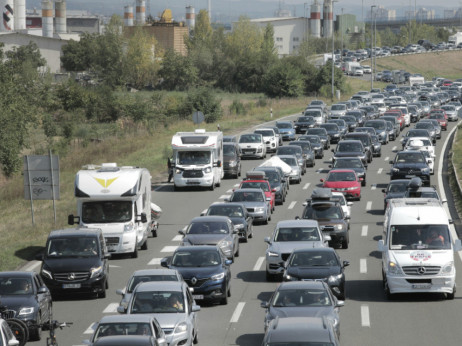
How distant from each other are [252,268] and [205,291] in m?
6.05

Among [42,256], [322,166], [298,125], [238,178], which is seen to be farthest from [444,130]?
[42,256]

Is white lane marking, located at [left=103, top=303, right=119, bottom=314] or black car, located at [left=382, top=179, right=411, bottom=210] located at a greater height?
black car, located at [left=382, top=179, right=411, bottom=210]

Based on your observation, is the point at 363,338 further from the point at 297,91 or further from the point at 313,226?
the point at 297,91

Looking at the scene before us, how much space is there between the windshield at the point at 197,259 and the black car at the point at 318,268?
76.6 inches

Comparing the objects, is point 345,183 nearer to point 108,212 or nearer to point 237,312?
point 108,212

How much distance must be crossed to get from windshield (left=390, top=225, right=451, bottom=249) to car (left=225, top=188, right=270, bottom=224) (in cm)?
1305

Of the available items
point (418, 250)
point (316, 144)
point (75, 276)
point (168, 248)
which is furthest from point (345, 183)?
point (75, 276)

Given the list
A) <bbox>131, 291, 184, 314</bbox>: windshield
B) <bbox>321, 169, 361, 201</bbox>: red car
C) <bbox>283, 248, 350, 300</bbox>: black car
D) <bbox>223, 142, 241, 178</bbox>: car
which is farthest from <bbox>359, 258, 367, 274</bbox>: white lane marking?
<bbox>223, 142, 241, 178</bbox>: car

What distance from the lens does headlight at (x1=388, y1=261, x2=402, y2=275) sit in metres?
25.3

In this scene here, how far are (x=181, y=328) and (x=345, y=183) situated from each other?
26.5 metres

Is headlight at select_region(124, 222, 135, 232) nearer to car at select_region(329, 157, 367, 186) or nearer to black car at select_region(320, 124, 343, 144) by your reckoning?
car at select_region(329, 157, 367, 186)

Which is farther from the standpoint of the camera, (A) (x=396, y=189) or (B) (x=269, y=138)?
(B) (x=269, y=138)

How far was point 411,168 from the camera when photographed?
48906 millimetres

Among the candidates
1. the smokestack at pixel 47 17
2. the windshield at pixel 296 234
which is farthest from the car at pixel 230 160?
the smokestack at pixel 47 17
